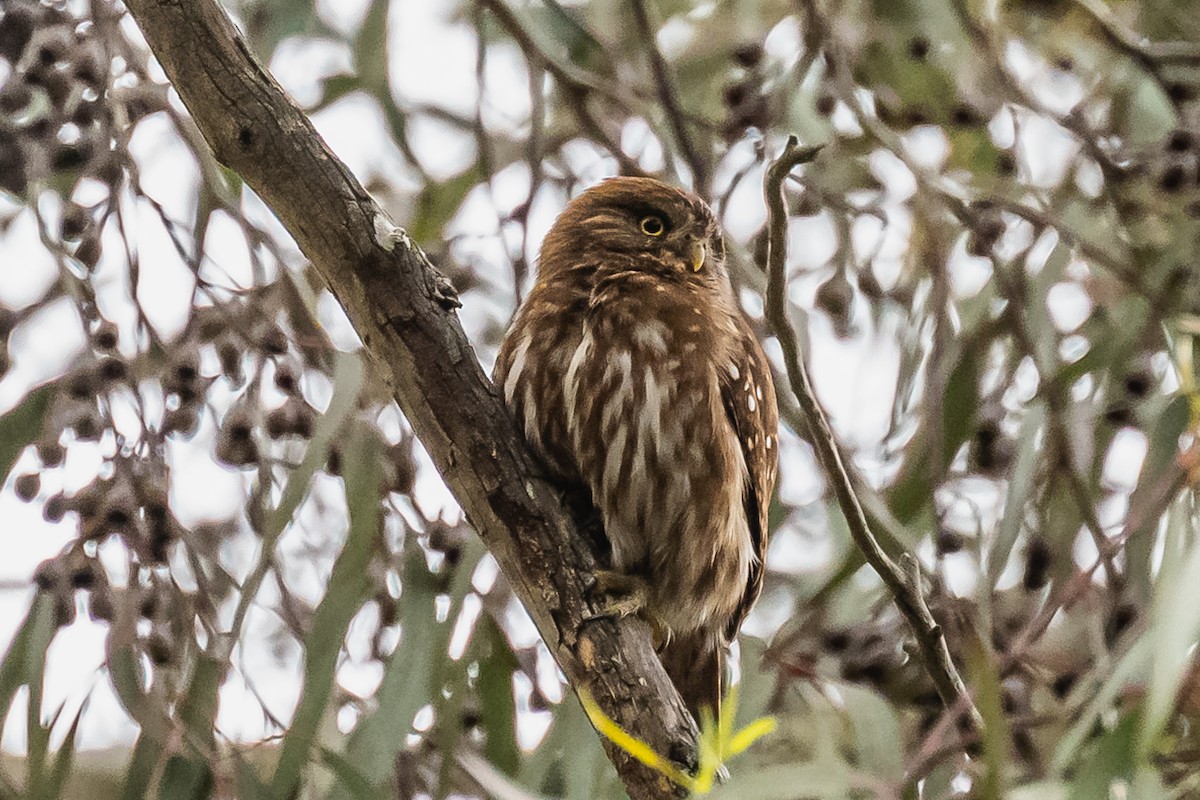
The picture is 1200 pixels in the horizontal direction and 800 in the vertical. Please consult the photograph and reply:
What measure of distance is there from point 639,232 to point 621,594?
829 millimetres

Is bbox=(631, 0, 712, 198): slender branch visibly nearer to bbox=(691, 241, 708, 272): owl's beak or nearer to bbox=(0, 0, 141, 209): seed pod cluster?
bbox=(691, 241, 708, 272): owl's beak

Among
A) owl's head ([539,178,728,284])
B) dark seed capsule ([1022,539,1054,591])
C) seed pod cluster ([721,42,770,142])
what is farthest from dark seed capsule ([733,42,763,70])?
dark seed capsule ([1022,539,1054,591])

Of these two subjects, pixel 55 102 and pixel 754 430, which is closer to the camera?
pixel 55 102

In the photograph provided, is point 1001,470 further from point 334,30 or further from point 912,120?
point 334,30

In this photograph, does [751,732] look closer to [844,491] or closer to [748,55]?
[844,491]

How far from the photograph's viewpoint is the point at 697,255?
2918 millimetres

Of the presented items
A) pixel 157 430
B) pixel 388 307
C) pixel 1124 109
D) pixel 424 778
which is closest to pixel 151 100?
pixel 157 430

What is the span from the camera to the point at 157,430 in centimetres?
259

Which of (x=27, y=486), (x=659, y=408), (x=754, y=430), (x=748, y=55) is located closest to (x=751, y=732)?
(x=659, y=408)

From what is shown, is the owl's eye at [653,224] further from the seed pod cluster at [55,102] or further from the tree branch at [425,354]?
the seed pod cluster at [55,102]

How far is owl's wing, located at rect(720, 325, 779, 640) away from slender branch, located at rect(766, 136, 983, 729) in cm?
66

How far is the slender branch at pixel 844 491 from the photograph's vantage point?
6.15ft

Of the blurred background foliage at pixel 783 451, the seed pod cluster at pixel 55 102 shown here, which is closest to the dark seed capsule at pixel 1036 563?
the blurred background foliage at pixel 783 451

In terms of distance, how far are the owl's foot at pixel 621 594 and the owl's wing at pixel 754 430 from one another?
0.29 meters
